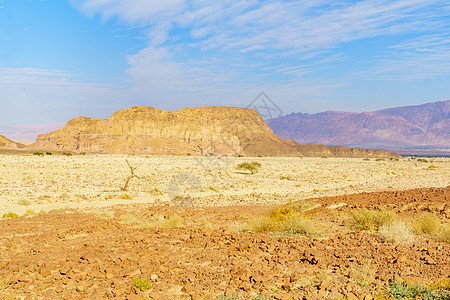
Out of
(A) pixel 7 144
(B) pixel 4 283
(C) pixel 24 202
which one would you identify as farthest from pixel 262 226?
(A) pixel 7 144

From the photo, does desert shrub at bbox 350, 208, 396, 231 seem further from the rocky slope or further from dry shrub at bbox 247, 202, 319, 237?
the rocky slope

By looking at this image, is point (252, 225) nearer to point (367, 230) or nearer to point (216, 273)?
point (367, 230)

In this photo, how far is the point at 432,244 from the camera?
27.0 ft

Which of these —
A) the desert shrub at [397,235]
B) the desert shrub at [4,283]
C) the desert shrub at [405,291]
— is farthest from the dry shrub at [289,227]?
the desert shrub at [4,283]

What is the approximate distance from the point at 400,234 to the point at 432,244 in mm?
694

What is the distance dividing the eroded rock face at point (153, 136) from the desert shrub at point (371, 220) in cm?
10567

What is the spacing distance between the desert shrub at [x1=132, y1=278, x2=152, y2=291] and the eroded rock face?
110 m

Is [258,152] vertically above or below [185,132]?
below

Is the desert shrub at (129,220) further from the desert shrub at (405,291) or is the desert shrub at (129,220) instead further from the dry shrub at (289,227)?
the desert shrub at (405,291)

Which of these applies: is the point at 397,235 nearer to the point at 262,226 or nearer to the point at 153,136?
the point at 262,226

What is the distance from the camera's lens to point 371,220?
10.2 metres

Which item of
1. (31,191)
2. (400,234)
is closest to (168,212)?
(400,234)

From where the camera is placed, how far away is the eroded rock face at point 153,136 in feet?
404

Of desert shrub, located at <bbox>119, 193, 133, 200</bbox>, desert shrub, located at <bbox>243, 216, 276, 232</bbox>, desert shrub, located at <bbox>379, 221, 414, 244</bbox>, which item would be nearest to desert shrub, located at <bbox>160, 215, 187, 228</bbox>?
desert shrub, located at <bbox>243, 216, 276, 232</bbox>
